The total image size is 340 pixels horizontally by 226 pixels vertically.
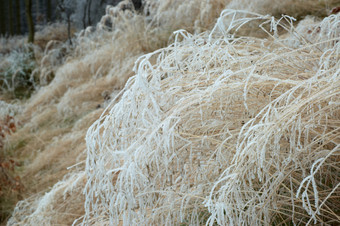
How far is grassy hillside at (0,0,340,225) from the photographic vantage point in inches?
42.4

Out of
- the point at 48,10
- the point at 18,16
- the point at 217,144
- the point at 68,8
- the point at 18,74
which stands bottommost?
the point at 18,74

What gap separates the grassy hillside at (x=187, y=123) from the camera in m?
1.08

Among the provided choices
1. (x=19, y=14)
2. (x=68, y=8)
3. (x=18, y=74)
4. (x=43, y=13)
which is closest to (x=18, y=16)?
(x=19, y=14)

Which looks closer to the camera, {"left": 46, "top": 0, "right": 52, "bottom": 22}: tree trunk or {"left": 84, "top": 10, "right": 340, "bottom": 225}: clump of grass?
{"left": 84, "top": 10, "right": 340, "bottom": 225}: clump of grass

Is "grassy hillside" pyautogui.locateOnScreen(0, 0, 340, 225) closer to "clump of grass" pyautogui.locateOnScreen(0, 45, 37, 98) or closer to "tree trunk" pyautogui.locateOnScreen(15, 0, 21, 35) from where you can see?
"clump of grass" pyautogui.locateOnScreen(0, 45, 37, 98)

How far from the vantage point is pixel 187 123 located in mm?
1339

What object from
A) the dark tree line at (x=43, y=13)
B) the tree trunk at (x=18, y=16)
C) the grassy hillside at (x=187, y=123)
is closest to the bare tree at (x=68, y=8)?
the dark tree line at (x=43, y=13)

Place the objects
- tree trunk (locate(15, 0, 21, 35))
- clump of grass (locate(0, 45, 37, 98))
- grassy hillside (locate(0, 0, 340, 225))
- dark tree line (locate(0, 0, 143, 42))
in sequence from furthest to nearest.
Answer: tree trunk (locate(15, 0, 21, 35)), dark tree line (locate(0, 0, 143, 42)), clump of grass (locate(0, 45, 37, 98)), grassy hillside (locate(0, 0, 340, 225))

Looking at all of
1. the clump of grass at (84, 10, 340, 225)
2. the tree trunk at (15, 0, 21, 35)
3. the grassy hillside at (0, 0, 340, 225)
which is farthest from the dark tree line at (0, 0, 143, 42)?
the clump of grass at (84, 10, 340, 225)

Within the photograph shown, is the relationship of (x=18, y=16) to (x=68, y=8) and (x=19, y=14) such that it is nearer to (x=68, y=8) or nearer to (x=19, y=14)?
(x=19, y=14)

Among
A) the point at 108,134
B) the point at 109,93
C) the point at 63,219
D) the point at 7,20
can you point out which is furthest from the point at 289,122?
the point at 7,20

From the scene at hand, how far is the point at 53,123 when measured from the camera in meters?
3.68

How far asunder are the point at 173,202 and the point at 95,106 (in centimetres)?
253

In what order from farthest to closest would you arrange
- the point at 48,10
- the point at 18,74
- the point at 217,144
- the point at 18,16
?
the point at 18,16, the point at 48,10, the point at 18,74, the point at 217,144
